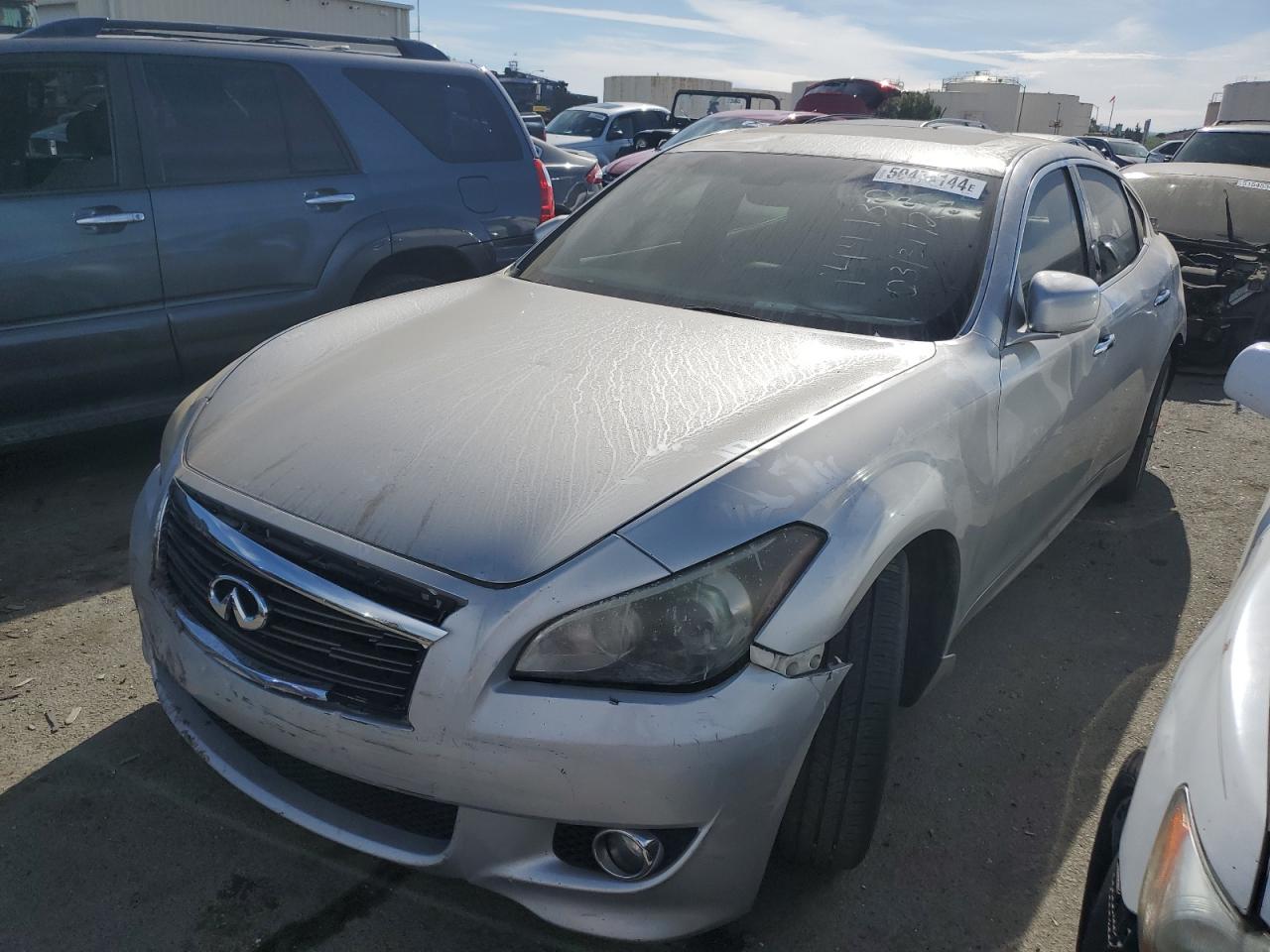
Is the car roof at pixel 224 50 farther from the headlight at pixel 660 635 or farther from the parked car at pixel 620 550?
the headlight at pixel 660 635

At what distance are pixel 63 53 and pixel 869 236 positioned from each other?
321 centimetres

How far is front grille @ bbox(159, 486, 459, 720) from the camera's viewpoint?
5.95 feet

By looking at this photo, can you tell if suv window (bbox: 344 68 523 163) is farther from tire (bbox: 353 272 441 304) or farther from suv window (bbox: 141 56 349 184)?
tire (bbox: 353 272 441 304)

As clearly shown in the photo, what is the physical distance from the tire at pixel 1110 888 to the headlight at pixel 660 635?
69cm

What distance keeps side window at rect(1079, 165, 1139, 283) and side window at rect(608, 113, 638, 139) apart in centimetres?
1334

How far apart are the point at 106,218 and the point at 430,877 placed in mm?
3015

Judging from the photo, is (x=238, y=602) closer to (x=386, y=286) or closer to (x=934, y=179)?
(x=934, y=179)

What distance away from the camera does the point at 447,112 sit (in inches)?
200

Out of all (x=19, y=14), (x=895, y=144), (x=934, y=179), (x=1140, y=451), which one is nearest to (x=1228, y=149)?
(x=1140, y=451)

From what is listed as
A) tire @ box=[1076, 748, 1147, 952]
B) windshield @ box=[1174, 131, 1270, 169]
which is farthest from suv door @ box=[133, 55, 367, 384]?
windshield @ box=[1174, 131, 1270, 169]

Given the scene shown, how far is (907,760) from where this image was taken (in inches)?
108

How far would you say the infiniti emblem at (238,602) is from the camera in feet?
6.40

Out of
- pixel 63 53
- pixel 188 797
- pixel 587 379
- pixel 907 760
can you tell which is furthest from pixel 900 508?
pixel 63 53

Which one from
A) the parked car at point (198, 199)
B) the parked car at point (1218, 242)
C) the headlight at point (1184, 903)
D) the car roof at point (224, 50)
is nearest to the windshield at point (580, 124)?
the parked car at point (1218, 242)
